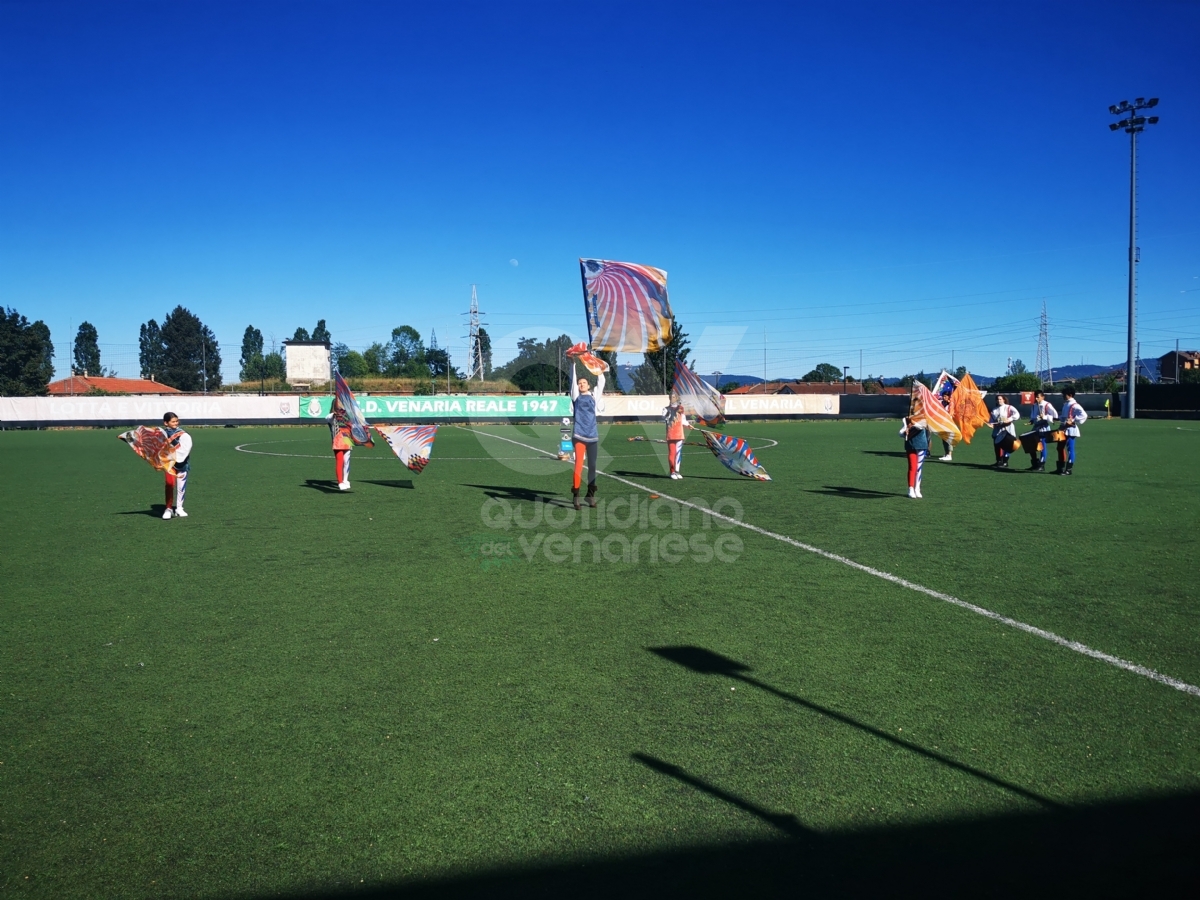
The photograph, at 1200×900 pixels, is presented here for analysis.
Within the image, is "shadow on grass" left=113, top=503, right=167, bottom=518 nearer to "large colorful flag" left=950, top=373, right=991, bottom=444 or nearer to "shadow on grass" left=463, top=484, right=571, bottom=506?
"shadow on grass" left=463, top=484, right=571, bottom=506

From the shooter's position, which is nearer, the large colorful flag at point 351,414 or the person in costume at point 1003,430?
the large colorful flag at point 351,414

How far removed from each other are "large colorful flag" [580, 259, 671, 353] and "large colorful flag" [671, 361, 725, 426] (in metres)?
2.20

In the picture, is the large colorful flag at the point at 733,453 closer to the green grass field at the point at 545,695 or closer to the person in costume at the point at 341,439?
the green grass field at the point at 545,695

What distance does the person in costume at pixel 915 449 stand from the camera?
47.6ft

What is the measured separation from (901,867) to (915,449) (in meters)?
12.2

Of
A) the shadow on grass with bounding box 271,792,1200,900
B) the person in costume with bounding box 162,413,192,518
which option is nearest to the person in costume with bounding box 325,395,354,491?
the person in costume with bounding box 162,413,192,518

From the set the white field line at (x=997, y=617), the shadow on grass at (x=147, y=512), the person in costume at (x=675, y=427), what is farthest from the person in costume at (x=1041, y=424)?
the shadow on grass at (x=147, y=512)

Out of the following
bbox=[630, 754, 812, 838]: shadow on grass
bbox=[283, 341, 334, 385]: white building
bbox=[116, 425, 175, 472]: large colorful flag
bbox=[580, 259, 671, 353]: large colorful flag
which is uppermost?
bbox=[283, 341, 334, 385]: white building

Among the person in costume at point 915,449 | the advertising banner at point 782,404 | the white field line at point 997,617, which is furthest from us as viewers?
the advertising banner at point 782,404

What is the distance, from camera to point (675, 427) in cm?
1794

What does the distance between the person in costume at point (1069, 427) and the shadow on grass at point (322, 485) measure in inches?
627

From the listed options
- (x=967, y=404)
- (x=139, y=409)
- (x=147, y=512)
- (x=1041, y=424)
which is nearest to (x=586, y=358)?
(x=147, y=512)

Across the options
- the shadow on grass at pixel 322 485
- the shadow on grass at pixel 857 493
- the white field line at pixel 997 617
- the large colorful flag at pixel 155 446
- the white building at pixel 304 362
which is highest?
the white building at pixel 304 362

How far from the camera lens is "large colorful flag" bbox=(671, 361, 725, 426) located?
16531mm
